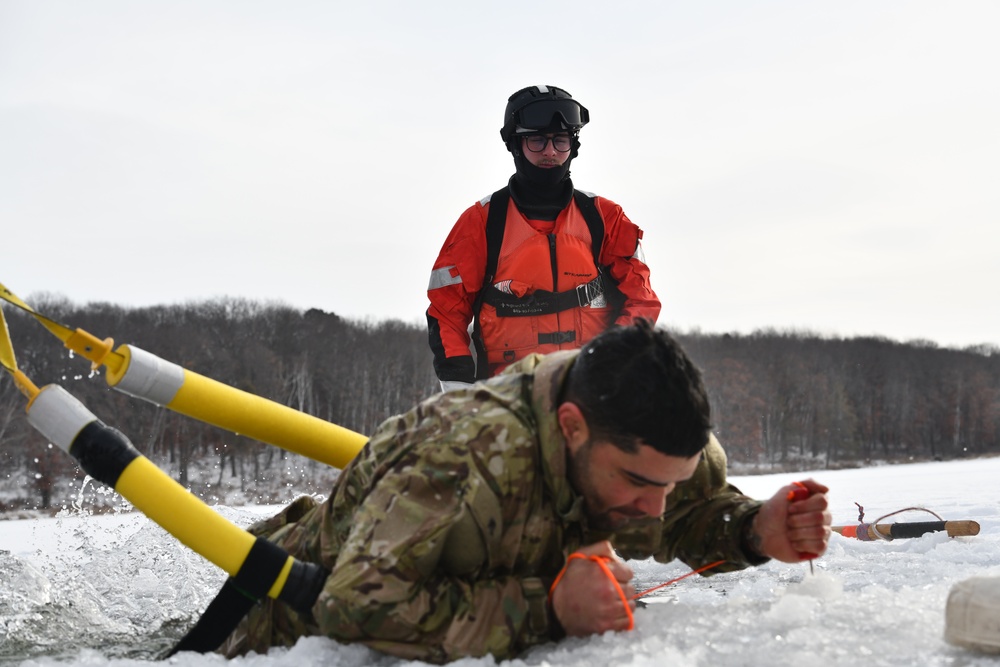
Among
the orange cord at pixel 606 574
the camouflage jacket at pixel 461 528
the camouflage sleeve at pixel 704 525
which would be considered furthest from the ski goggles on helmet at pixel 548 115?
the orange cord at pixel 606 574

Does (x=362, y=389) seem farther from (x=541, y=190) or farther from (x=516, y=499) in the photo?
(x=516, y=499)

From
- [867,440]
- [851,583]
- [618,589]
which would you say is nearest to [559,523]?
[618,589]

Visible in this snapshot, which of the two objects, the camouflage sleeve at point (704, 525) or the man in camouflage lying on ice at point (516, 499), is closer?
the man in camouflage lying on ice at point (516, 499)

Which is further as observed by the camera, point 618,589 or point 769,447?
point 769,447

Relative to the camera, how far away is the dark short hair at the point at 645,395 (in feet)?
6.80

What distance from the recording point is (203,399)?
9.27ft

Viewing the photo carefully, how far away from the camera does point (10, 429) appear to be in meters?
36.8

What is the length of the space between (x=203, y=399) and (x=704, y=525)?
1.54 meters

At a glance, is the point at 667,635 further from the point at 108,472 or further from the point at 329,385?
the point at 329,385

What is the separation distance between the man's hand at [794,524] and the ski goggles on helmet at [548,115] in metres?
3.41

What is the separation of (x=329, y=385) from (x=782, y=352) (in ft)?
133

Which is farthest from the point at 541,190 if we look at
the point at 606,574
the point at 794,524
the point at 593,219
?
the point at 606,574

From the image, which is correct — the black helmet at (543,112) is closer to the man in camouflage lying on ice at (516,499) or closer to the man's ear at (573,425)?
the man in camouflage lying on ice at (516,499)

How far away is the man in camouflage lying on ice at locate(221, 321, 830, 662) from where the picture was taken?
211 cm
